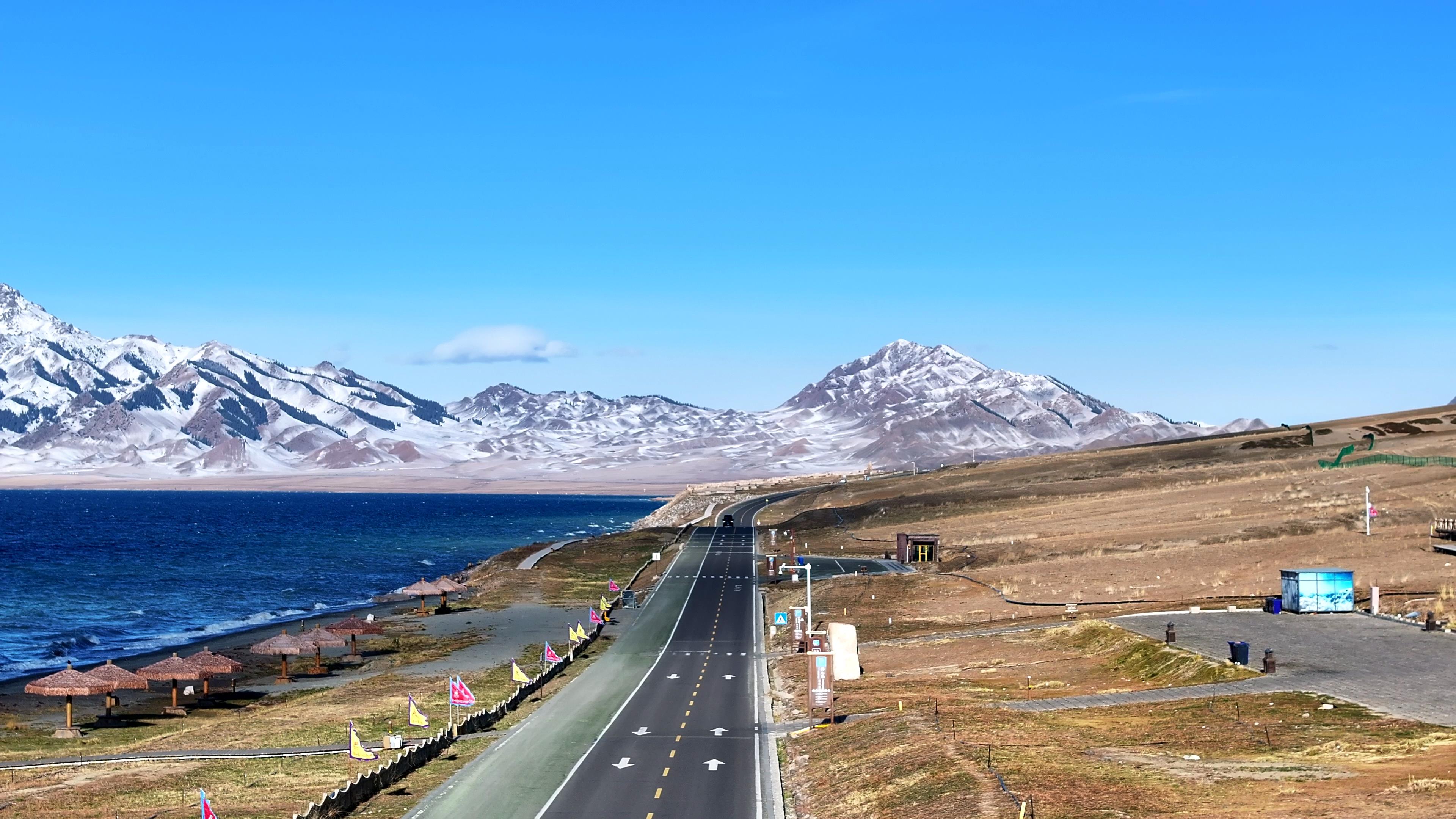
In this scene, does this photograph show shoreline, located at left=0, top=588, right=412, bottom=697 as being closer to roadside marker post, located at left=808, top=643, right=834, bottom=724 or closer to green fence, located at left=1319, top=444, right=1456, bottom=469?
roadside marker post, located at left=808, top=643, right=834, bottom=724

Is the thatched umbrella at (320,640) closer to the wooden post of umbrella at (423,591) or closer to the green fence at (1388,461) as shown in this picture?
the wooden post of umbrella at (423,591)

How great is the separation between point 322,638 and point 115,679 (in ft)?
67.0

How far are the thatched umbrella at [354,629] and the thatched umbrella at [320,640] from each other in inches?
19.2

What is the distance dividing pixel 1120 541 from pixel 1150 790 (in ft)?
271

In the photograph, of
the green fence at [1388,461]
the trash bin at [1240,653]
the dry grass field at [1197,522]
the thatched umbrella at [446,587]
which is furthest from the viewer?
the green fence at [1388,461]

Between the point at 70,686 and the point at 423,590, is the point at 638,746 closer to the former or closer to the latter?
the point at 70,686

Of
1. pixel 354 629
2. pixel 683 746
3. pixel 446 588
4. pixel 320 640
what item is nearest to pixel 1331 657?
pixel 683 746

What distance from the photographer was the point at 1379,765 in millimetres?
39375

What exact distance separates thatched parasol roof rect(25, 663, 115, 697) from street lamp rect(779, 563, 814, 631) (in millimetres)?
34303

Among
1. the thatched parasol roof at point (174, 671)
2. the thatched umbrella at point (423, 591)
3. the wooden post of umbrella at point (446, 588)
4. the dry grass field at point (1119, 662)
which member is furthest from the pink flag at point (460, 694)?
the wooden post of umbrella at point (446, 588)

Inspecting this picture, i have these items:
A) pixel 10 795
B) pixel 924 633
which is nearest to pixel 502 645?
pixel 924 633

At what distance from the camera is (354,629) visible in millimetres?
92375

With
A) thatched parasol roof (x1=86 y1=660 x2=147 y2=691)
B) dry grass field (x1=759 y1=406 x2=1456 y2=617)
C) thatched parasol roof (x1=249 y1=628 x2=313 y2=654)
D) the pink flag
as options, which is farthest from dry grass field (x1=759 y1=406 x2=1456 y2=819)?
thatched parasol roof (x1=86 y1=660 x2=147 y2=691)

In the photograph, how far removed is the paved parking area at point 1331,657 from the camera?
49625 millimetres
